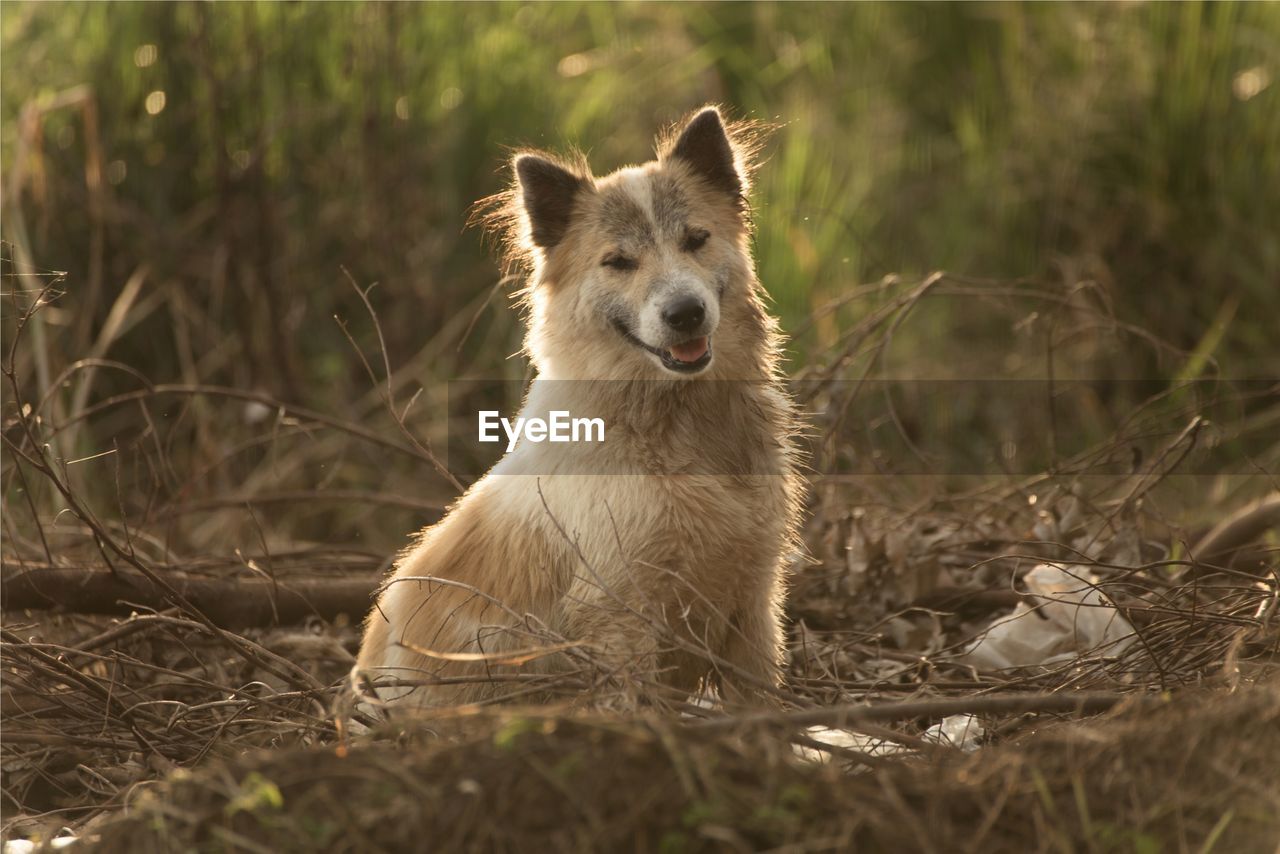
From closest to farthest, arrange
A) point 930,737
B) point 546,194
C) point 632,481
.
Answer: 1. point 930,737
2. point 632,481
3. point 546,194

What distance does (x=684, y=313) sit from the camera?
12.5 ft

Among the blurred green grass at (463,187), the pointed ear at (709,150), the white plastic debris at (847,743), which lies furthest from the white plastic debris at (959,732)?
the blurred green grass at (463,187)

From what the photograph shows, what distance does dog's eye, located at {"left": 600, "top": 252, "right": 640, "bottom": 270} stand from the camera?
401 cm

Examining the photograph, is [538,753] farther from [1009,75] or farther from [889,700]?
[1009,75]

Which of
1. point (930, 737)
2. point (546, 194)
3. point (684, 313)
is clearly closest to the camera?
point (930, 737)

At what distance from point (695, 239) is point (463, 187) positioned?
4453 millimetres

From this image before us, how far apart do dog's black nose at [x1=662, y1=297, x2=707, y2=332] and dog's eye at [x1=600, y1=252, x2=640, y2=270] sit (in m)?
0.26

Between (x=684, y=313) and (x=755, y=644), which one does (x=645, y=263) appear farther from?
(x=755, y=644)

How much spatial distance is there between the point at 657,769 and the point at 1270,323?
6.44m

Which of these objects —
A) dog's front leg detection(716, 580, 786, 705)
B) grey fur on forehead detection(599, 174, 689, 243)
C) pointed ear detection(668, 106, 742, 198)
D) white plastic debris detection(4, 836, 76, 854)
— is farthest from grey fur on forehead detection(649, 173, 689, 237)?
white plastic debris detection(4, 836, 76, 854)

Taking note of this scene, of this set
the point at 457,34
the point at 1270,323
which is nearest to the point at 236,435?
the point at 457,34

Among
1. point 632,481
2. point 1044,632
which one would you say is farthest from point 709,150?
point 1044,632

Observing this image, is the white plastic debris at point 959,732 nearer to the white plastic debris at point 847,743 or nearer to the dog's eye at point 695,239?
the white plastic debris at point 847,743

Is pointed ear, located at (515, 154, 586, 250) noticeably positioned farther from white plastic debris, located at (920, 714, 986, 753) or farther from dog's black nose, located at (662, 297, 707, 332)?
white plastic debris, located at (920, 714, 986, 753)
